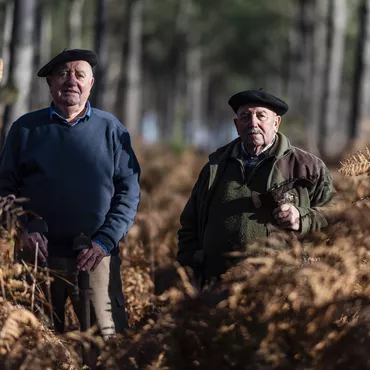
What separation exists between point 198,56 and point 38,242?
37737 mm

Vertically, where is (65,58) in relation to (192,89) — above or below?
below

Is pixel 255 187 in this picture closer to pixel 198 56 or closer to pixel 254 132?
pixel 254 132

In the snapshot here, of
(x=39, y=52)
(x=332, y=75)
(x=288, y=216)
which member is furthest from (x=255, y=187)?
(x=39, y=52)

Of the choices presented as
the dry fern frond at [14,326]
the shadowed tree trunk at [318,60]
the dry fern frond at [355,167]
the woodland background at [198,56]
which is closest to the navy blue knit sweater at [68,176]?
the dry fern frond at [14,326]

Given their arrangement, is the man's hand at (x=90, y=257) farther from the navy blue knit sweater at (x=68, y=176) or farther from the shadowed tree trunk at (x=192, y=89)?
the shadowed tree trunk at (x=192, y=89)

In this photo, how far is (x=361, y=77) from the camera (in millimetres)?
15273

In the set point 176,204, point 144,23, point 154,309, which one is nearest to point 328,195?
point 154,309

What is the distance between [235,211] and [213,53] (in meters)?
39.8

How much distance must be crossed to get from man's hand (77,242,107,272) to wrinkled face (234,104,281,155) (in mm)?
1060

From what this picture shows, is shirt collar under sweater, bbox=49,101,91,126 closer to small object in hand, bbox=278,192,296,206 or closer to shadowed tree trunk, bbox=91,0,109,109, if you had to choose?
small object in hand, bbox=278,192,296,206

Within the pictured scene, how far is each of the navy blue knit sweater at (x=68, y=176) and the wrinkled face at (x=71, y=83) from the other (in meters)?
0.15

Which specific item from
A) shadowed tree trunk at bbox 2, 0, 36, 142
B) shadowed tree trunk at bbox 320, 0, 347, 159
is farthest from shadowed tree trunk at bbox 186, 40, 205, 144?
shadowed tree trunk at bbox 2, 0, 36, 142

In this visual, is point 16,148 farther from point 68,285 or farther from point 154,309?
point 154,309

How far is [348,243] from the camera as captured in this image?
3.91 m
